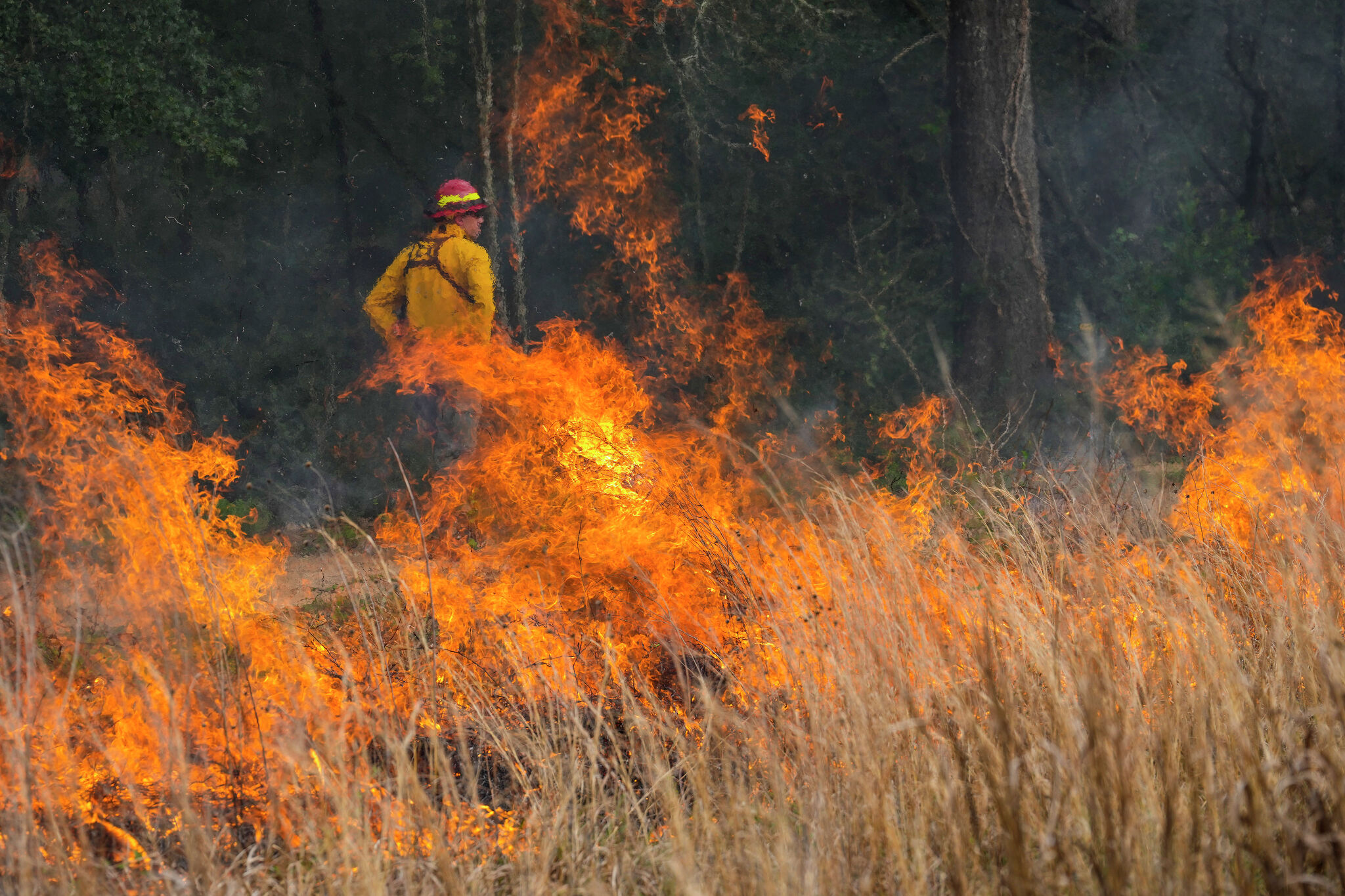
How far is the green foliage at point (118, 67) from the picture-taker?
9414 millimetres

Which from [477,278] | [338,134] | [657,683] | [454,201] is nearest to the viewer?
[657,683]

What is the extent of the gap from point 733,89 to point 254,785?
34.3 feet

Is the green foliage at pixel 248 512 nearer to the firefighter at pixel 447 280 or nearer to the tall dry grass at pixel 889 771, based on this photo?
the firefighter at pixel 447 280

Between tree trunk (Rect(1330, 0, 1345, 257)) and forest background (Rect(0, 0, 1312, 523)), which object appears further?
tree trunk (Rect(1330, 0, 1345, 257))

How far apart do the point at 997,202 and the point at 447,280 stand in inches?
185

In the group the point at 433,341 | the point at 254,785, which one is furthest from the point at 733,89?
the point at 254,785

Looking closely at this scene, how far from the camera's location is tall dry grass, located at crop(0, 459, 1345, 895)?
7.47 ft

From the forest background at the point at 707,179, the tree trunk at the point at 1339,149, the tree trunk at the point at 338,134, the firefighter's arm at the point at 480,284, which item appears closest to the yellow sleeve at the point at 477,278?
the firefighter's arm at the point at 480,284

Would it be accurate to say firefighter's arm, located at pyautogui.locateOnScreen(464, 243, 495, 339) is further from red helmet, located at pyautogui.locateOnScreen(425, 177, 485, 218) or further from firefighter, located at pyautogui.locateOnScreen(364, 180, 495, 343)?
red helmet, located at pyautogui.locateOnScreen(425, 177, 485, 218)

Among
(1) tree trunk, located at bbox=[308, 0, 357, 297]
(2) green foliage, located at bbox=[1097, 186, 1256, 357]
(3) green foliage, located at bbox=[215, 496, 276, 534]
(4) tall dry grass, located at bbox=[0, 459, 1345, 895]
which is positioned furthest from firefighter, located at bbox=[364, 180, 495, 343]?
(1) tree trunk, located at bbox=[308, 0, 357, 297]

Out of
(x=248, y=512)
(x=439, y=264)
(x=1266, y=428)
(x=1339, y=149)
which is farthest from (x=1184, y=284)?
Answer: (x=248, y=512)

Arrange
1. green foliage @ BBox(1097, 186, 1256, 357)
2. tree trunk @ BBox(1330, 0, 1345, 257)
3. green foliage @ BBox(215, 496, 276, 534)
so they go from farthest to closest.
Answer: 1. tree trunk @ BBox(1330, 0, 1345, 257)
2. green foliage @ BBox(1097, 186, 1256, 357)
3. green foliage @ BBox(215, 496, 276, 534)

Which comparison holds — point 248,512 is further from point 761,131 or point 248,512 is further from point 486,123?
point 761,131

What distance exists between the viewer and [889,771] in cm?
254
